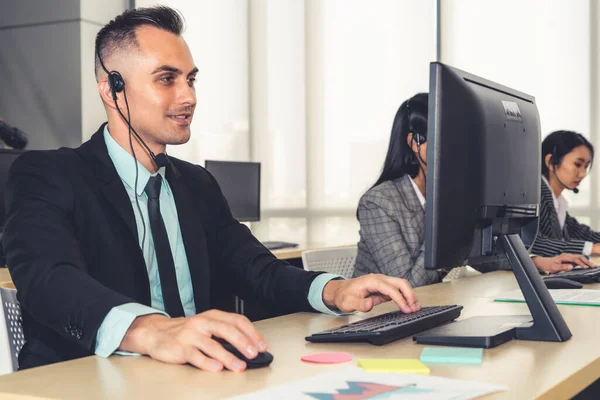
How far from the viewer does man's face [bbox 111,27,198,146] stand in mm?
1604

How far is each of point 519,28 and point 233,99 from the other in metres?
2.14

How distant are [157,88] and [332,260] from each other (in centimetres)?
111

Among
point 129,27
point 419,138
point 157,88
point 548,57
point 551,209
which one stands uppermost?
point 548,57


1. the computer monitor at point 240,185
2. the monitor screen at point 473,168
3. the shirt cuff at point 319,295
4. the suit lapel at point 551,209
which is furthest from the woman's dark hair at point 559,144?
the shirt cuff at point 319,295

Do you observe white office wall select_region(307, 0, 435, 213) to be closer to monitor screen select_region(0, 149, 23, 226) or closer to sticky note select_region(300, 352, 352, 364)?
monitor screen select_region(0, 149, 23, 226)

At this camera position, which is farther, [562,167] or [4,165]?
[562,167]

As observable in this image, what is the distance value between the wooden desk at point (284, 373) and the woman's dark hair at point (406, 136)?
3.93ft

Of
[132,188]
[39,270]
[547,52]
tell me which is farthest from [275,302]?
[547,52]

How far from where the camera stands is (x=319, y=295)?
4.84ft

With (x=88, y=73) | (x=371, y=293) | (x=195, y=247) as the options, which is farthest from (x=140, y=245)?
(x=88, y=73)

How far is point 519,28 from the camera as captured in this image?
4.80 meters

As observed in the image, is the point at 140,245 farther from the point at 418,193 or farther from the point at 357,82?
the point at 357,82

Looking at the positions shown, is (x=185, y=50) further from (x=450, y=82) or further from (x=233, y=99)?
(x=233, y=99)

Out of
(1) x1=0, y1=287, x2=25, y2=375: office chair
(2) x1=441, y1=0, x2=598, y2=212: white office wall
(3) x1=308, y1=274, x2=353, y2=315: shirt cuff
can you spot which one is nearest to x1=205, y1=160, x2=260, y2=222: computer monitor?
(2) x1=441, y1=0, x2=598, y2=212: white office wall
